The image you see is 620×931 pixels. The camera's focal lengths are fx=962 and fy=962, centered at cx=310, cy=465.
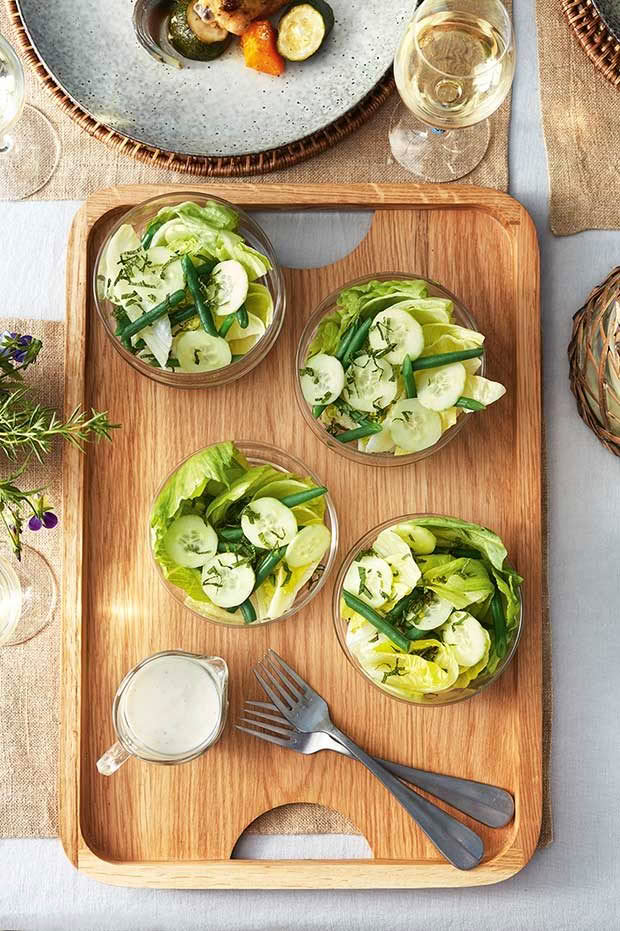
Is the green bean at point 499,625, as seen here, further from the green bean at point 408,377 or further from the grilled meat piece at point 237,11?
the grilled meat piece at point 237,11

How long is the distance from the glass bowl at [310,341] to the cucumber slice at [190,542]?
22cm

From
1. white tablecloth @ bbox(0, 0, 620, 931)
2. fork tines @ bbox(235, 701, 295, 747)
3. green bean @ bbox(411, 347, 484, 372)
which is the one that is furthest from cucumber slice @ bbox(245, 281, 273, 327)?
fork tines @ bbox(235, 701, 295, 747)

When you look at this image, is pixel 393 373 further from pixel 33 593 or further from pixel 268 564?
pixel 33 593

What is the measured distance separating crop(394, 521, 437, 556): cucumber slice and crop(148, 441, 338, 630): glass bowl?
4.2 inches

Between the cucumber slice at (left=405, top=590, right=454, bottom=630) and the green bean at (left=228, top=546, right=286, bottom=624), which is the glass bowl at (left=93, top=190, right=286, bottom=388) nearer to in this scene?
the green bean at (left=228, top=546, right=286, bottom=624)

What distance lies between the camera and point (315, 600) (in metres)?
1.41

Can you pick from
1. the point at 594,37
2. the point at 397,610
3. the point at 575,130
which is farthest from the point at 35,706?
the point at 594,37

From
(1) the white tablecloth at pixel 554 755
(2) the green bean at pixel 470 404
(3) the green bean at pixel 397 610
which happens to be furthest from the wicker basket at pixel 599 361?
(3) the green bean at pixel 397 610

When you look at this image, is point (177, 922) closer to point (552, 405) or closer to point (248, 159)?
point (552, 405)

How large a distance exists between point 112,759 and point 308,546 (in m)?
0.40

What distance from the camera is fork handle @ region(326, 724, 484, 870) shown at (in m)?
1.37

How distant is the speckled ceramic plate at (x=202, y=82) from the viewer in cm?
142

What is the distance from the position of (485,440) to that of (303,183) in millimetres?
470

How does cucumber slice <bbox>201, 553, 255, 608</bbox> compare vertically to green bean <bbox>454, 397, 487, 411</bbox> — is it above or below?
below
